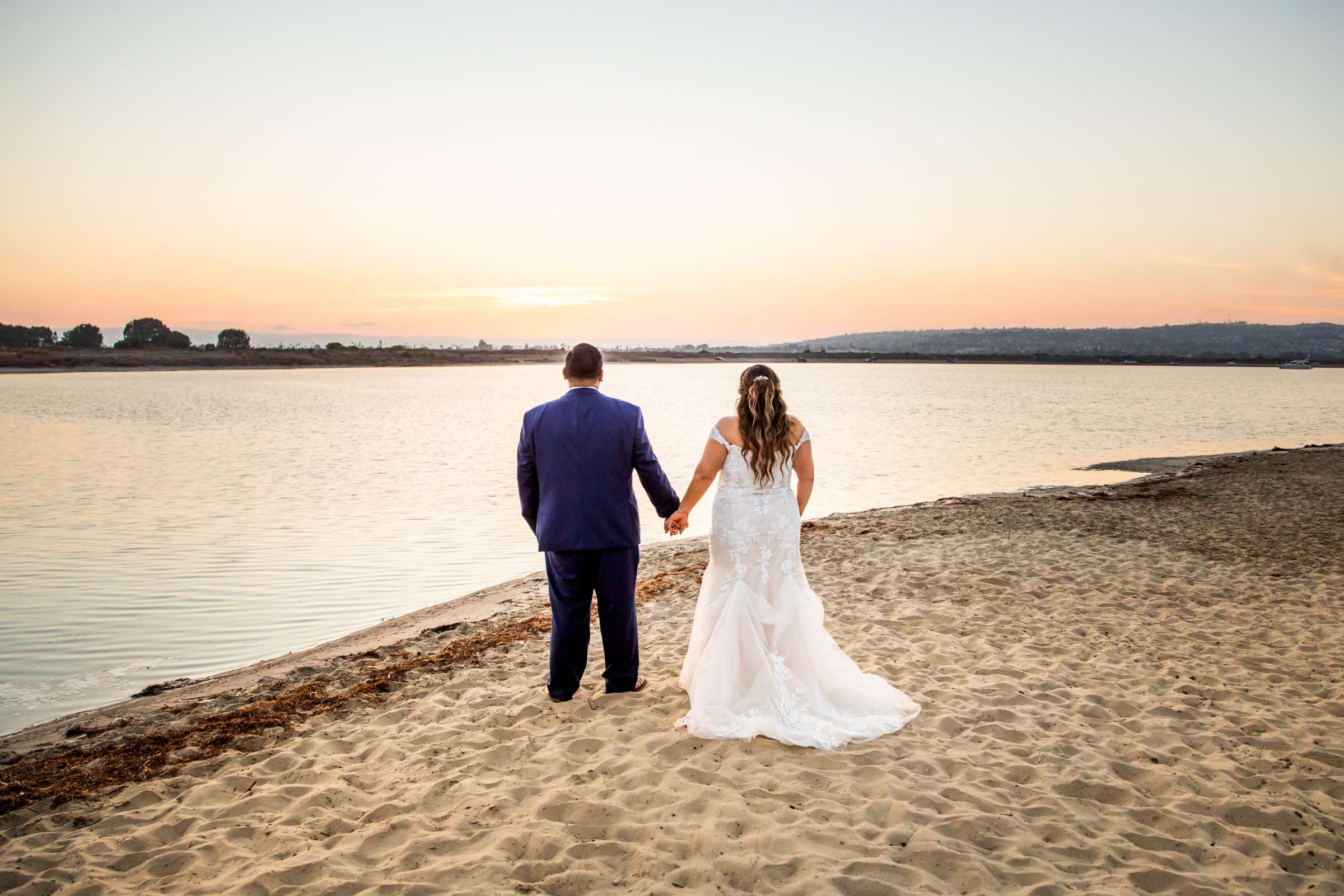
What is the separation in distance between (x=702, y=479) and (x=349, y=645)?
457cm

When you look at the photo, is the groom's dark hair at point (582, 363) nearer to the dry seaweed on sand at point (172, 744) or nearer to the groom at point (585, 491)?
the groom at point (585, 491)

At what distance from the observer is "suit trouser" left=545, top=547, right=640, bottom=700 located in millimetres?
4977

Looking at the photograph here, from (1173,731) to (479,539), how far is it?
34.6 feet

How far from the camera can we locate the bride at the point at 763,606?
4770 mm

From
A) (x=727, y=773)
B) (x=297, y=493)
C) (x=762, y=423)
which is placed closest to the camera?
(x=727, y=773)

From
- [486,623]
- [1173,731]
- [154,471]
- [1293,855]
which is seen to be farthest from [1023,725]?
[154,471]

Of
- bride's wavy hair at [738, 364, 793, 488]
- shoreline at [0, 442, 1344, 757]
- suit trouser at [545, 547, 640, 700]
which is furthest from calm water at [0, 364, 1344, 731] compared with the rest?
bride's wavy hair at [738, 364, 793, 488]

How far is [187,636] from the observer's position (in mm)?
8258

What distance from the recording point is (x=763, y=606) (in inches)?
194

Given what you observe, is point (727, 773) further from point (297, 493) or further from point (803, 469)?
point (297, 493)

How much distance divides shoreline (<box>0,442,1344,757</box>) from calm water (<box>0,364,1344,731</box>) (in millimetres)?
363

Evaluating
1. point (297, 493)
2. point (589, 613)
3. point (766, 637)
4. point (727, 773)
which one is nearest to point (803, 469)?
point (766, 637)

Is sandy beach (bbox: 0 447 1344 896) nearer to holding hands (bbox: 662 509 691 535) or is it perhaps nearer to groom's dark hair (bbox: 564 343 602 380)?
holding hands (bbox: 662 509 691 535)

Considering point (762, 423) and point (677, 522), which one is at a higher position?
point (762, 423)
